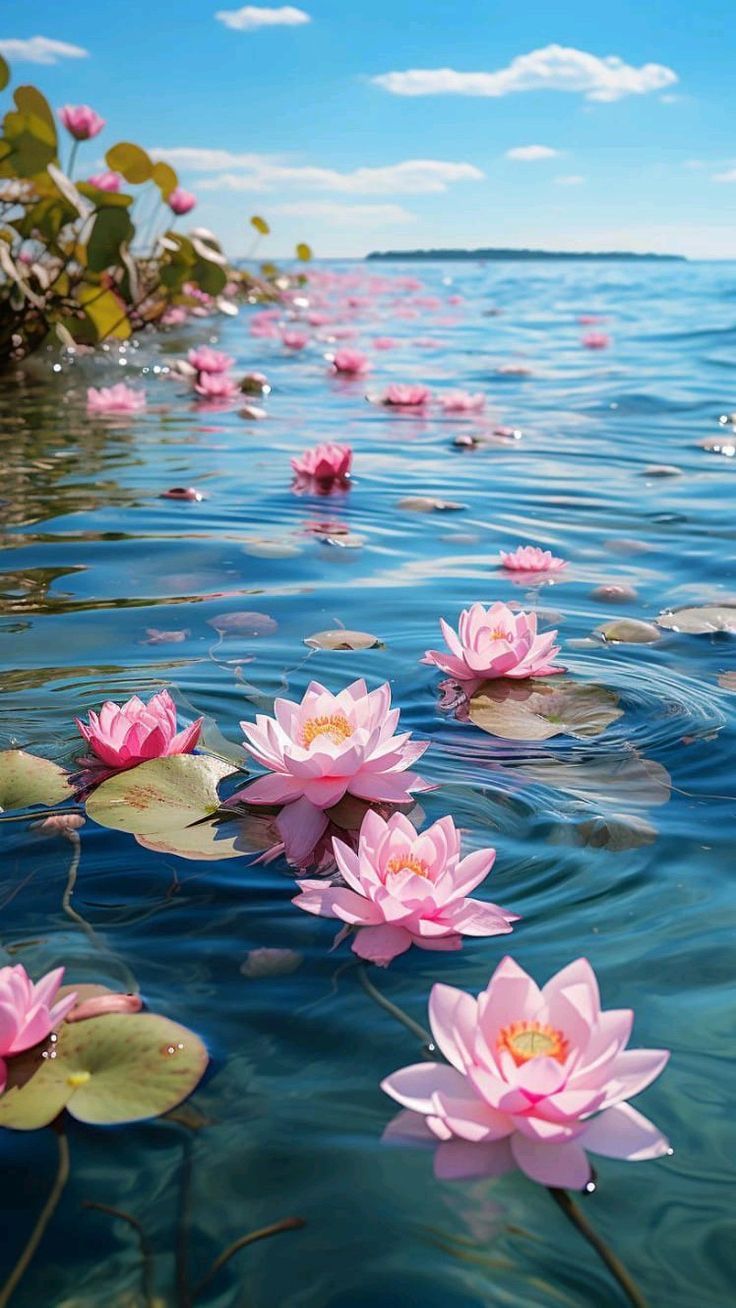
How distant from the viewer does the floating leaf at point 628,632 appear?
89.7 inches

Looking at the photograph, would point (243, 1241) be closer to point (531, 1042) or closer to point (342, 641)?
point (531, 1042)

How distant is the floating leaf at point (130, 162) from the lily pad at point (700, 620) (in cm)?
483

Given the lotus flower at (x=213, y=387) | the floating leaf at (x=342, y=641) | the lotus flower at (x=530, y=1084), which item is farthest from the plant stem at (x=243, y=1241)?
the lotus flower at (x=213, y=387)

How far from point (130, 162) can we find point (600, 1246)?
20.9ft

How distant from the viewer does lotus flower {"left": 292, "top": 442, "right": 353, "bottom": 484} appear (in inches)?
151

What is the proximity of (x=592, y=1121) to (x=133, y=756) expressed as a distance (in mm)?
841

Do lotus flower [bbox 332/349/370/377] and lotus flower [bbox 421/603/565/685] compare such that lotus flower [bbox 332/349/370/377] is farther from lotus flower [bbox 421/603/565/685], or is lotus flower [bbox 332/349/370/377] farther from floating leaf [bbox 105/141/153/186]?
lotus flower [bbox 421/603/565/685]

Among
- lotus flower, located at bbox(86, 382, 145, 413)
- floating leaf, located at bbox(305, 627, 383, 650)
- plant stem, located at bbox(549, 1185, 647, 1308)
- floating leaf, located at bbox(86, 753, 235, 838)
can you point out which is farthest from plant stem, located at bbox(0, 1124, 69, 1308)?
lotus flower, located at bbox(86, 382, 145, 413)

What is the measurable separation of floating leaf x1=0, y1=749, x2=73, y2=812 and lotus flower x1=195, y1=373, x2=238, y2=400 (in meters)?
4.67

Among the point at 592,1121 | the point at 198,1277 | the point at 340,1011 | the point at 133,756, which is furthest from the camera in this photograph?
the point at 133,756

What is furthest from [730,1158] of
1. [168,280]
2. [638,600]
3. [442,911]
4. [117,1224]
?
[168,280]

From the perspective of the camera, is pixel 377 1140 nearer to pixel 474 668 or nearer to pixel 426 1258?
pixel 426 1258

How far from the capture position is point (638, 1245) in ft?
2.76

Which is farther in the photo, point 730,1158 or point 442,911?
point 442,911
